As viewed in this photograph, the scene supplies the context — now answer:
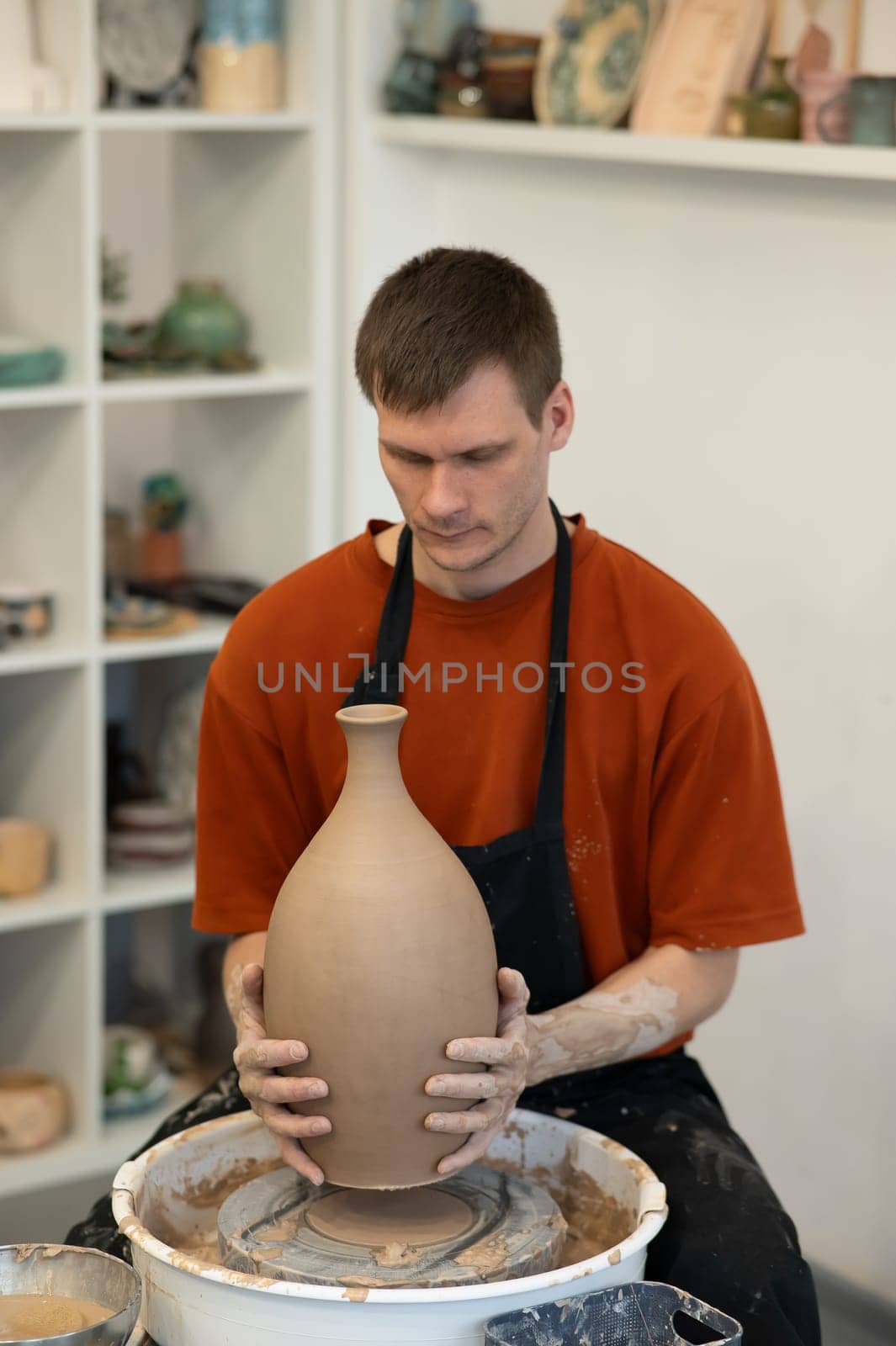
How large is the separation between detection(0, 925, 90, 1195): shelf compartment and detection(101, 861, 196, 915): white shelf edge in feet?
0.22

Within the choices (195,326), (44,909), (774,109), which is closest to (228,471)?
(195,326)

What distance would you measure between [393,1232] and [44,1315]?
0.27m

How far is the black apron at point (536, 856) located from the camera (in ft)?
5.32

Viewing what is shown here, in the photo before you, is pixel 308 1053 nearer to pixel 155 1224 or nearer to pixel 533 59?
pixel 155 1224

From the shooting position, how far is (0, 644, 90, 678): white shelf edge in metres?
2.59

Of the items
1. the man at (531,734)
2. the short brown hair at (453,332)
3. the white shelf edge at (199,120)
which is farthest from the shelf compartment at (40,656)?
the short brown hair at (453,332)

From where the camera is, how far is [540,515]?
1665 mm

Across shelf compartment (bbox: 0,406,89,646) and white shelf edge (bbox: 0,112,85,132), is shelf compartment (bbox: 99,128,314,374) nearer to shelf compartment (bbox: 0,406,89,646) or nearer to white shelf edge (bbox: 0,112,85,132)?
shelf compartment (bbox: 0,406,89,646)

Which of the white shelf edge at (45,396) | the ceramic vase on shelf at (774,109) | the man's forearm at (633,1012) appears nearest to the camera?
the man's forearm at (633,1012)

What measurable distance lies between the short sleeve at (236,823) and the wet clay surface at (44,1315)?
47 cm

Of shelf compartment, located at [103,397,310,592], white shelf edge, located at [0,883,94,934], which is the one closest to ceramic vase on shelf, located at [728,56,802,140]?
shelf compartment, located at [103,397,310,592]

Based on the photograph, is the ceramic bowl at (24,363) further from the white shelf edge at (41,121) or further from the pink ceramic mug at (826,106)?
the pink ceramic mug at (826,106)

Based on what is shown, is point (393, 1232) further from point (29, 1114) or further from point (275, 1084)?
point (29, 1114)

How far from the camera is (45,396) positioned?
2.55m
